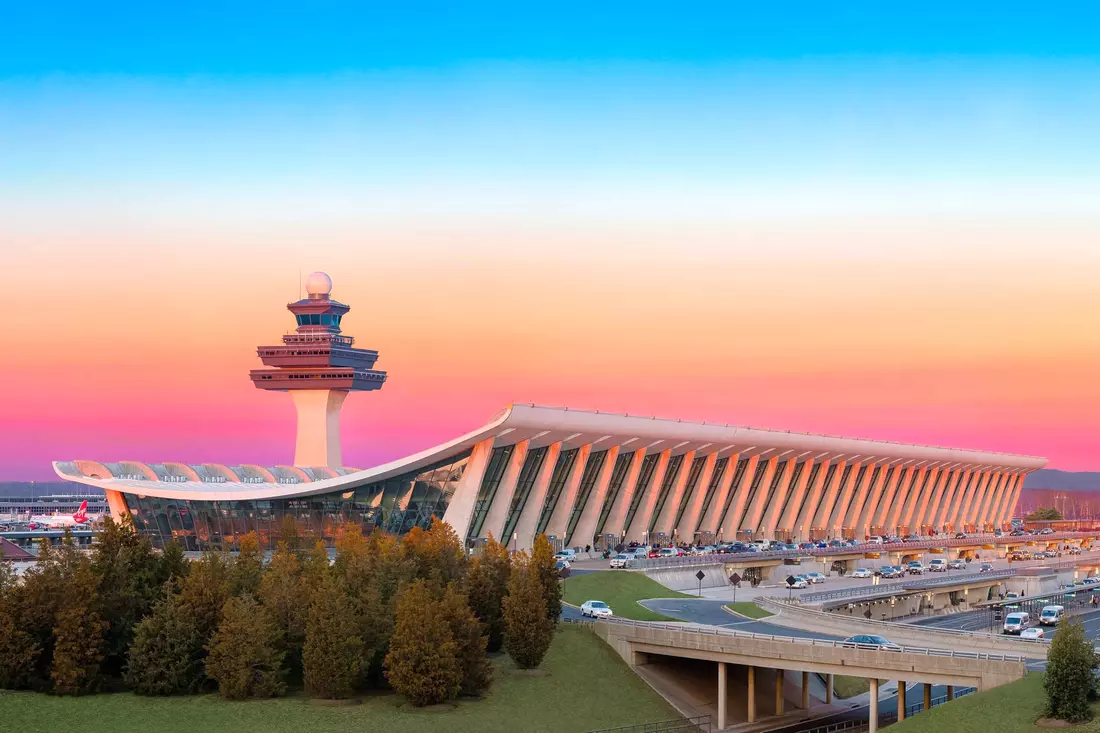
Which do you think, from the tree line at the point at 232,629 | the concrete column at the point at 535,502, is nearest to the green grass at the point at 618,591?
the tree line at the point at 232,629

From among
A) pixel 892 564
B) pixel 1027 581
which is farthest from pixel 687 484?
pixel 1027 581

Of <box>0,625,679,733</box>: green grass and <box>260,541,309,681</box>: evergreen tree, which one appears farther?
<box>260,541,309,681</box>: evergreen tree

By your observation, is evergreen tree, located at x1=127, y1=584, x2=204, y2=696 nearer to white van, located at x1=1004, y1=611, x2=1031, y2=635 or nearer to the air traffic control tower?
white van, located at x1=1004, y1=611, x2=1031, y2=635

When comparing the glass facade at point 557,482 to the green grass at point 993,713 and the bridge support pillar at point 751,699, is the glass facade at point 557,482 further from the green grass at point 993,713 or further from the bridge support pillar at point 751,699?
the green grass at point 993,713

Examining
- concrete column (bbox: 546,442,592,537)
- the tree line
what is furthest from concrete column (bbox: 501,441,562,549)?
the tree line

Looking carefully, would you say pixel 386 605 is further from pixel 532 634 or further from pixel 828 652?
pixel 828 652
